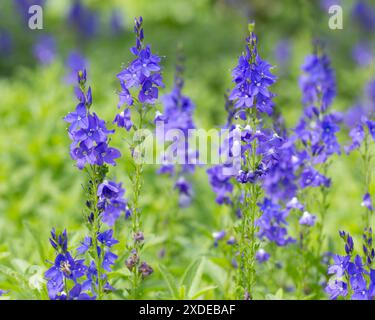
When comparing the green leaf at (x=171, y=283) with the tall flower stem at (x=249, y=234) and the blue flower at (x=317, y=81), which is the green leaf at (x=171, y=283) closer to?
the tall flower stem at (x=249, y=234)

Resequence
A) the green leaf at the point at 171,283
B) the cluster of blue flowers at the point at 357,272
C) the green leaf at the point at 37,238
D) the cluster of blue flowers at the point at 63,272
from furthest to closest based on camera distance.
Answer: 1. the green leaf at the point at 37,238
2. the green leaf at the point at 171,283
3. the cluster of blue flowers at the point at 357,272
4. the cluster of blue flowers at the point at 63,272

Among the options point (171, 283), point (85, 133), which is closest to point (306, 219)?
point (171, 283)

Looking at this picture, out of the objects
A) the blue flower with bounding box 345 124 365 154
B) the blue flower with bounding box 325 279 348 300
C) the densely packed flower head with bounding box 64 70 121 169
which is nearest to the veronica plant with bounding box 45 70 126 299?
the densely packed flower head with bounding box 64 70 121 169

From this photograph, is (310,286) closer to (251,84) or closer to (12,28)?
(251,84)

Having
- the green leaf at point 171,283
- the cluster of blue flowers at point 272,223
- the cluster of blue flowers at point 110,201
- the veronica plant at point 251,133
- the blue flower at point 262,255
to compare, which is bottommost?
the green leaf at point 171,283

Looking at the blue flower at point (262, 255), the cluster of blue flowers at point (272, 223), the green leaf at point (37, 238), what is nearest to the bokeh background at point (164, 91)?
the green leaf at point (37, 238)

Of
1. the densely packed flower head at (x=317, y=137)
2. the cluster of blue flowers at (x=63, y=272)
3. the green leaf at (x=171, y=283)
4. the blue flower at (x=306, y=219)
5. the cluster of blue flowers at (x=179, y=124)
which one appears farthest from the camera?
the cluster of blue flowers at (x=179, y=124)

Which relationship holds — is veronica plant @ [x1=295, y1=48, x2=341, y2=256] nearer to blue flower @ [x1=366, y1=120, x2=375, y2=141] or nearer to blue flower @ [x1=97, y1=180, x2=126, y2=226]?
blue flower @ [x1=366, y1=120, x2=375, y2=141]
